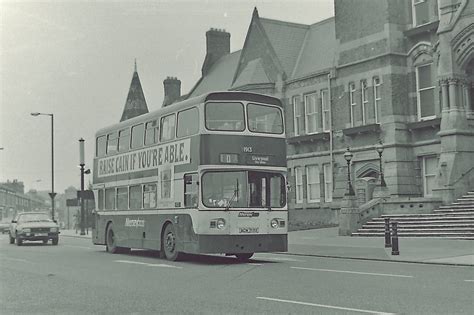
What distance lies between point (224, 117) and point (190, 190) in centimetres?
218

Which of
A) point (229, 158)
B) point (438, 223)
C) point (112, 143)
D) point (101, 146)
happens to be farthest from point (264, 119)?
point (438, 223)

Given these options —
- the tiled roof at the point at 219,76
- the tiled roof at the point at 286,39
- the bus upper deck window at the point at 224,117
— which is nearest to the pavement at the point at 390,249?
the bus upper deck window at the point at 224,117

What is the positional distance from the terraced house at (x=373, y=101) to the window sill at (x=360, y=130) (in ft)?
0.18

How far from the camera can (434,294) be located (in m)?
10.8

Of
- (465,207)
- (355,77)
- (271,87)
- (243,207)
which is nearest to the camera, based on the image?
(243,207)

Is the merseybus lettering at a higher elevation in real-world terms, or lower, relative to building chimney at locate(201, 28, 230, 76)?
lower

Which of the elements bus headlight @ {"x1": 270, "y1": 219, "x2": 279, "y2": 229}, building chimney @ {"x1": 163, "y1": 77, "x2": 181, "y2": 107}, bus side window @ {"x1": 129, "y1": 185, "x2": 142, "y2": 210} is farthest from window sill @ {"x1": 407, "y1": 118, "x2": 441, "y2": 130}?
building chimney @ {"x1": 163, "y1": 77, "x2": 181, "y2": 107}

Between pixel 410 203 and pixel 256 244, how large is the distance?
1310cm

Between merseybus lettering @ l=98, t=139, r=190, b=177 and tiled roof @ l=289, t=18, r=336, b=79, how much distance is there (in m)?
19.5

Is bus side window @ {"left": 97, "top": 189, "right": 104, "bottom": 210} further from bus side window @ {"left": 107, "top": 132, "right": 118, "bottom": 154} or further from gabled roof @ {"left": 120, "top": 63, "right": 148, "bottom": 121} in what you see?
gabled roof @ {"left": 120, "top": 63, "right": 148, "bottom": 121}

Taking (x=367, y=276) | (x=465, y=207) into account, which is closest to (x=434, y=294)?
(x=367, y=276)

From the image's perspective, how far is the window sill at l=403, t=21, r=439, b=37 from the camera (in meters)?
32.6

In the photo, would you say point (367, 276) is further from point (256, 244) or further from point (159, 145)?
point (159, 145)

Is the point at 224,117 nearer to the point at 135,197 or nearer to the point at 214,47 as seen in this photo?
Answer: the point at 135,197
